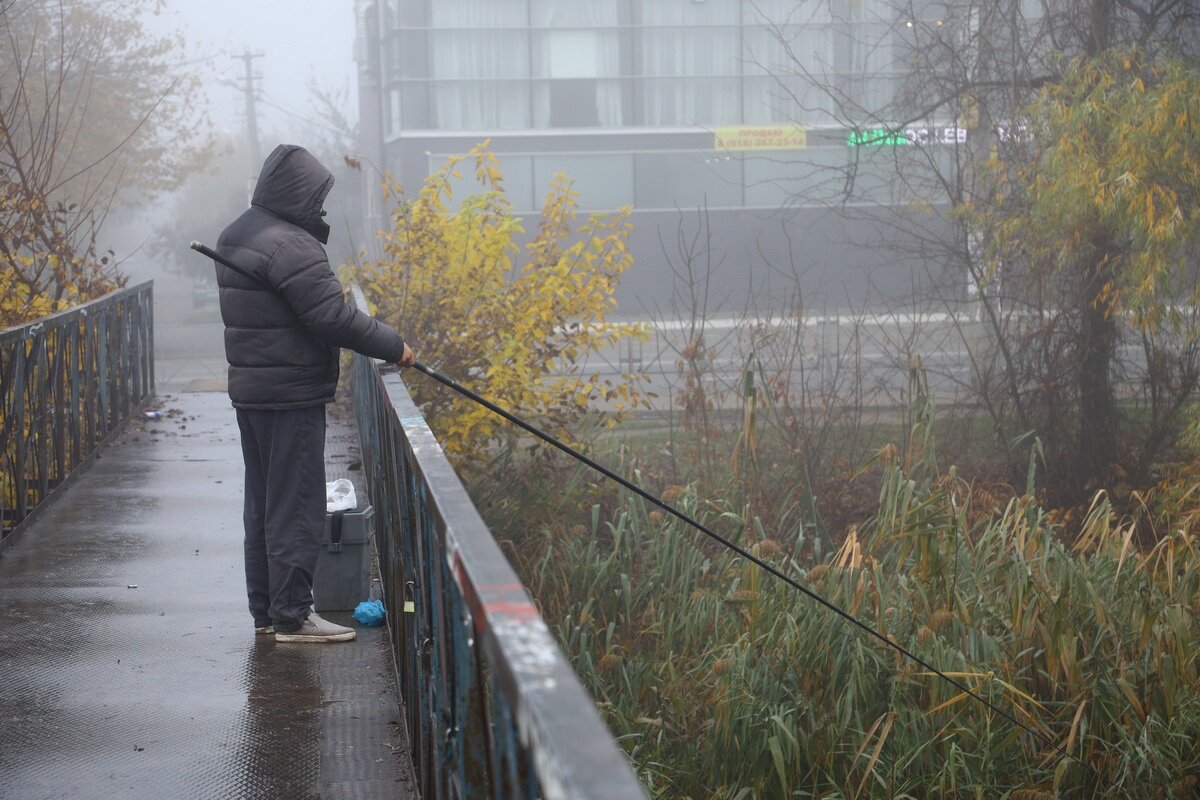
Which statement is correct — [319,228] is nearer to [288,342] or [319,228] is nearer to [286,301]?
[286,301]

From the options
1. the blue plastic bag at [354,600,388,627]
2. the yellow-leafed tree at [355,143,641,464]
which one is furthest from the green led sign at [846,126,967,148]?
the blue plastic bag at [354,600,388,627]

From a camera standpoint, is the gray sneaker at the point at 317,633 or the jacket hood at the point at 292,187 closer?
the jacket hood at the point at 292,187

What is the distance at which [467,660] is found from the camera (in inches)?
94.3

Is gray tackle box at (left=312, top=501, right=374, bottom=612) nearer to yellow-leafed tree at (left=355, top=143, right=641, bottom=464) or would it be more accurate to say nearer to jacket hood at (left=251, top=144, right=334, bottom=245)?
jacket hood at (left=251, top=144, right=334, bottom=245)

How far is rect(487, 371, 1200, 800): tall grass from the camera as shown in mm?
6195

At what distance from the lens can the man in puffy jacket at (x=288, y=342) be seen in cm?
453

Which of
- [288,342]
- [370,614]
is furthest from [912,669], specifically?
[288,342]

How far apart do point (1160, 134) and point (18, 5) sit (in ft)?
67.1

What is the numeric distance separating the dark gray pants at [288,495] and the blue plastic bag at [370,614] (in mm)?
360

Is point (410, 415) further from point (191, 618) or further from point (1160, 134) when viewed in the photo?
point (1160, 134)

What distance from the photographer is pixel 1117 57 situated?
11883 mm

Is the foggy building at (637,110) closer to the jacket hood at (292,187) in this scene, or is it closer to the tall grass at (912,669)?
the tall grass at (912,669)

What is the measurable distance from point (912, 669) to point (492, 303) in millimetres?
4110

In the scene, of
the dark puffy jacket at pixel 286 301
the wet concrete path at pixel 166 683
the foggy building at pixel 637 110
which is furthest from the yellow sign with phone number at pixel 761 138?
the dark puffy jacket at pixel 286 301
